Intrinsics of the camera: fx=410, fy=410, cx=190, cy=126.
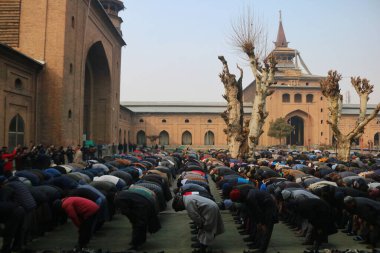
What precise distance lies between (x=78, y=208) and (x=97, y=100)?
28772 millimetres

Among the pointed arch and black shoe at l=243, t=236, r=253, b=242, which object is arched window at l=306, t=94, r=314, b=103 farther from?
black shoe at l=243, t=236, r=253, b=242

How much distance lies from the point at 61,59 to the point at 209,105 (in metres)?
44.2

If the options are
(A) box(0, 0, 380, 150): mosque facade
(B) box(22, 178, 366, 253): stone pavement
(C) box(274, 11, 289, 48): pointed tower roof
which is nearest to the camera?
(B) box(22, 178, 366, 253): stone pavement

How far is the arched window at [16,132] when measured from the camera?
18.9 meters

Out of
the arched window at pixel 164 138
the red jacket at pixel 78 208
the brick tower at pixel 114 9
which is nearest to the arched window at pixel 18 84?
the red jacket at pixel 78 208

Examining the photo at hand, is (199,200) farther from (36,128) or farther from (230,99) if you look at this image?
(230,99)

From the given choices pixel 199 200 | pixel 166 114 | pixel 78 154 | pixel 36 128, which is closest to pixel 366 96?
pixel 78 154

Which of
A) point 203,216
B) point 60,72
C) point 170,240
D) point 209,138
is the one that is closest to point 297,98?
point 209,138

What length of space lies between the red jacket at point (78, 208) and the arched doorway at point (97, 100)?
27214 mm

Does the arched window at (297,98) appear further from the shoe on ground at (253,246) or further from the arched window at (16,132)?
the shoe on ground at (253,246)

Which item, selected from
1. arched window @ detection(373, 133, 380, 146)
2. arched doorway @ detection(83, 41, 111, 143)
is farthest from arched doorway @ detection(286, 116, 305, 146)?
arched doorway @ detection(83, 41, 111, 143)

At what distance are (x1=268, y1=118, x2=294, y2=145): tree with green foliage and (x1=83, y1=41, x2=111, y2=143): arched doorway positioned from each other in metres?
28.1

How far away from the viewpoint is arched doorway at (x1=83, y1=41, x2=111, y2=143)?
33.9 m

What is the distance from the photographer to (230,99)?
2511cm
